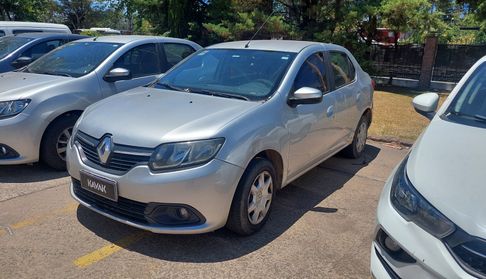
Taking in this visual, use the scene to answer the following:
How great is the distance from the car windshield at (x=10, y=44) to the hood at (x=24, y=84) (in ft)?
8.38

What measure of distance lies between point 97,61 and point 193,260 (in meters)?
3.39

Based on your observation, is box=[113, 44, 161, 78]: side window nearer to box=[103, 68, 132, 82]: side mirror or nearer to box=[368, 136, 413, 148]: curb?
box=[103, 68, 132, 82]: side mirror

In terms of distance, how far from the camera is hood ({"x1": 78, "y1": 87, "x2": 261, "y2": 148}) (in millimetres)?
3059

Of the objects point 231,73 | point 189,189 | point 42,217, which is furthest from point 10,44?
point 189,189

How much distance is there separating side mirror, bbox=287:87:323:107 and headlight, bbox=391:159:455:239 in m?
1.34

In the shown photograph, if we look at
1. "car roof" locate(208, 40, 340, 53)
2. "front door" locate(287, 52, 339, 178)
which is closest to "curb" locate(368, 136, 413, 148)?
"front door" locate(287, 52, 339, 178)

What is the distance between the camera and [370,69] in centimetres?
1466

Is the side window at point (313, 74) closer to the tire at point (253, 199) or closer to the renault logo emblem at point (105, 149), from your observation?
the tire at point (253, 199)

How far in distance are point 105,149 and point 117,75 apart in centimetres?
224

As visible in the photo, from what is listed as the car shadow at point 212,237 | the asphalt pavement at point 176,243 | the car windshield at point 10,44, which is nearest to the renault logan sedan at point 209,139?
the car shadow at point 212,237

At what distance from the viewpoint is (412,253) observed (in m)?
2.11

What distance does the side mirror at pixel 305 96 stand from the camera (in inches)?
146

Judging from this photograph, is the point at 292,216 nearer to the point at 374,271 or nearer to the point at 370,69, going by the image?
the point at 374,271

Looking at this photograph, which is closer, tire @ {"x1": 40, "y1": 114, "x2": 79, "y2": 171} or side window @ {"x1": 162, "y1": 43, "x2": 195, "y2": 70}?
tire @ {"x1": 40, "y1": 114, "x2": 79, "y2": 171}
